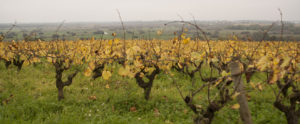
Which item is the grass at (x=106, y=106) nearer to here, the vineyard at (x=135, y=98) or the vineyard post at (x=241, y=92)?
the vineyard at (x=135, y=98)

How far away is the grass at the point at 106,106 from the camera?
4.04 metres

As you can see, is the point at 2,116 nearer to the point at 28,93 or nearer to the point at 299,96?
the point at 28,93

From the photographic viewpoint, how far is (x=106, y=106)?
4.75 m

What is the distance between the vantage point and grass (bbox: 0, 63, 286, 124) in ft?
13.2

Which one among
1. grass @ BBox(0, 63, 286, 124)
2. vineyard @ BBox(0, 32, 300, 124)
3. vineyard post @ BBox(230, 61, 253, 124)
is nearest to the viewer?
vineyard post @ BBox(230, 61, 253, 124)

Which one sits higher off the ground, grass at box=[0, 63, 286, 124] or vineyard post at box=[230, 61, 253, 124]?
vineyard post at box=[230, 61, 253, 124]

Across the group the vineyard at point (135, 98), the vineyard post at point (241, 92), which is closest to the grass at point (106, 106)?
the vineyard at point (135, 98)

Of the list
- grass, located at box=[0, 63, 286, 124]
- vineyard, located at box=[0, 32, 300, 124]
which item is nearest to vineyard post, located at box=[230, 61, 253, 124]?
vineyard, located at box=[0, 32, 300, 124]

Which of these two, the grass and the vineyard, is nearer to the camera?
the vineyard

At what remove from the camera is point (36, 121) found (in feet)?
12.4

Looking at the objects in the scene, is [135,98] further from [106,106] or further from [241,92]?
[241,92]

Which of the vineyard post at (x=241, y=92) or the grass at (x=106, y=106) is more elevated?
the vineyard post at (x=241, y=92)

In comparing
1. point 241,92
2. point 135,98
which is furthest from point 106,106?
point 241,92

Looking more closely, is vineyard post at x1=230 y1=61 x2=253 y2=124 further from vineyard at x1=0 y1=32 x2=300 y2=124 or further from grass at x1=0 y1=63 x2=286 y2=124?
grass at x1=0 y1=63 x2=286 y2=124
